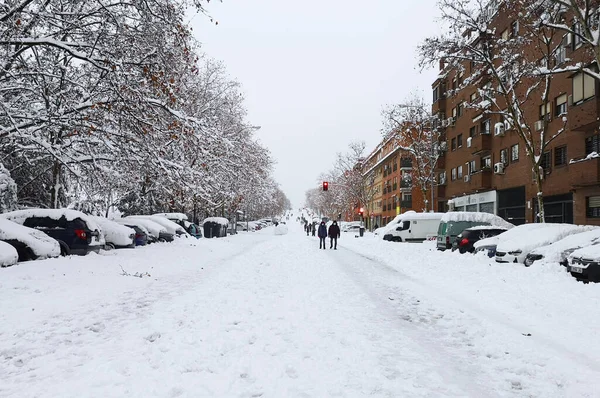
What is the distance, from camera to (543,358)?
4711mm

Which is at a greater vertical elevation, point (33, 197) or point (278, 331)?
point (33, 197)

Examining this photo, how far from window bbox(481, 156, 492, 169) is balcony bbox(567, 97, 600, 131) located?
11074mm

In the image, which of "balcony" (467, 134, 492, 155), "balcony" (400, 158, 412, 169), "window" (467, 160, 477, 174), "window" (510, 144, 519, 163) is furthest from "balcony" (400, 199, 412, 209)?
"window" (510, 144, 519, 163)

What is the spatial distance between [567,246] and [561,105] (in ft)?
59.3

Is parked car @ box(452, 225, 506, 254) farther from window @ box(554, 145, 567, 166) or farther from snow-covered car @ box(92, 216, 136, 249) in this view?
snow-covered car @ box(92, 216, 136, 249)

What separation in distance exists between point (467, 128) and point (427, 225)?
1331cm

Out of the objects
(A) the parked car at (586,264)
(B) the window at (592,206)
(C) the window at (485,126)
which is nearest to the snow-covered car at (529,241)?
(A) the parked car at (586,264)

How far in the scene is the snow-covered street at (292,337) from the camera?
12.8ft

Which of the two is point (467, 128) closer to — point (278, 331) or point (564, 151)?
point (564, 151)

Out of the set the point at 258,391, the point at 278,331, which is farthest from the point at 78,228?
the point at 258,391

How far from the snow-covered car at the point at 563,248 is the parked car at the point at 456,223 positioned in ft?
25.6

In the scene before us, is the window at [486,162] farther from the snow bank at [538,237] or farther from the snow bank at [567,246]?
the snow bank at [567,246]

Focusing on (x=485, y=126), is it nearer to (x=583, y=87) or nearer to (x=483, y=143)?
(x=483, y=143)

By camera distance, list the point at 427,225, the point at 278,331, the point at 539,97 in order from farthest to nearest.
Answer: the point at 427,225
the point at 539,97
the point at 278,331
